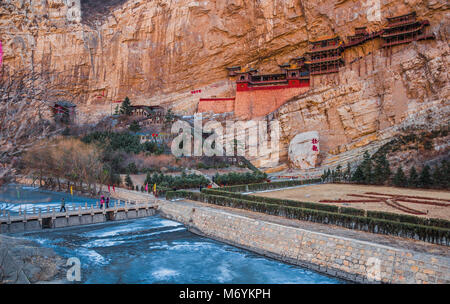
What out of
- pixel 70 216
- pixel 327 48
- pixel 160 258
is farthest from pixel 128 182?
pixel 327 48

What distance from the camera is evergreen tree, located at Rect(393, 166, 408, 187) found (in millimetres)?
23516

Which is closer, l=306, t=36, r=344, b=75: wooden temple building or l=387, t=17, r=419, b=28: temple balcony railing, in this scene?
l=387, t=17, r=419, b=28: temple balcony railing

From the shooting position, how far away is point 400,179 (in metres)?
23.6

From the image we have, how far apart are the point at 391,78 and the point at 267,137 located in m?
13.8

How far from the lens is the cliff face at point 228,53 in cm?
3134

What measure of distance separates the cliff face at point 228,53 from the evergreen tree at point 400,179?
708cm

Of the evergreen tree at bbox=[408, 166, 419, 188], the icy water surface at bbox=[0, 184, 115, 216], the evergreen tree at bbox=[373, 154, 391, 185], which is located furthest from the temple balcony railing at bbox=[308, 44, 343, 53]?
the icy water surface at bbox=[0, 184, 115, 216]

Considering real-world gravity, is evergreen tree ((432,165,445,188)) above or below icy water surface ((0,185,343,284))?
above

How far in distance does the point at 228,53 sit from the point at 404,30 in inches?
832

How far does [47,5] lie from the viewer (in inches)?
1978

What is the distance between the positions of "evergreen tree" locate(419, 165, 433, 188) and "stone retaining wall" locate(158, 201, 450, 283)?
15.3m

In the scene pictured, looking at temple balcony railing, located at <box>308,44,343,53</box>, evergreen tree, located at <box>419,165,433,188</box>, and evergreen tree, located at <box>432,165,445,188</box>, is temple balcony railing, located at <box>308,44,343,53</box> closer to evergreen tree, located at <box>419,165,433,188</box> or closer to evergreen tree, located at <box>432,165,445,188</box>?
evergreen tree, located at <box>419,165,433,188</box>

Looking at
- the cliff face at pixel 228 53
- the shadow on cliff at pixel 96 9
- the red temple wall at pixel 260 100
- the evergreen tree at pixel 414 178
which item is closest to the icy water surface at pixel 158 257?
the evergreen tree at pixel 414 178
